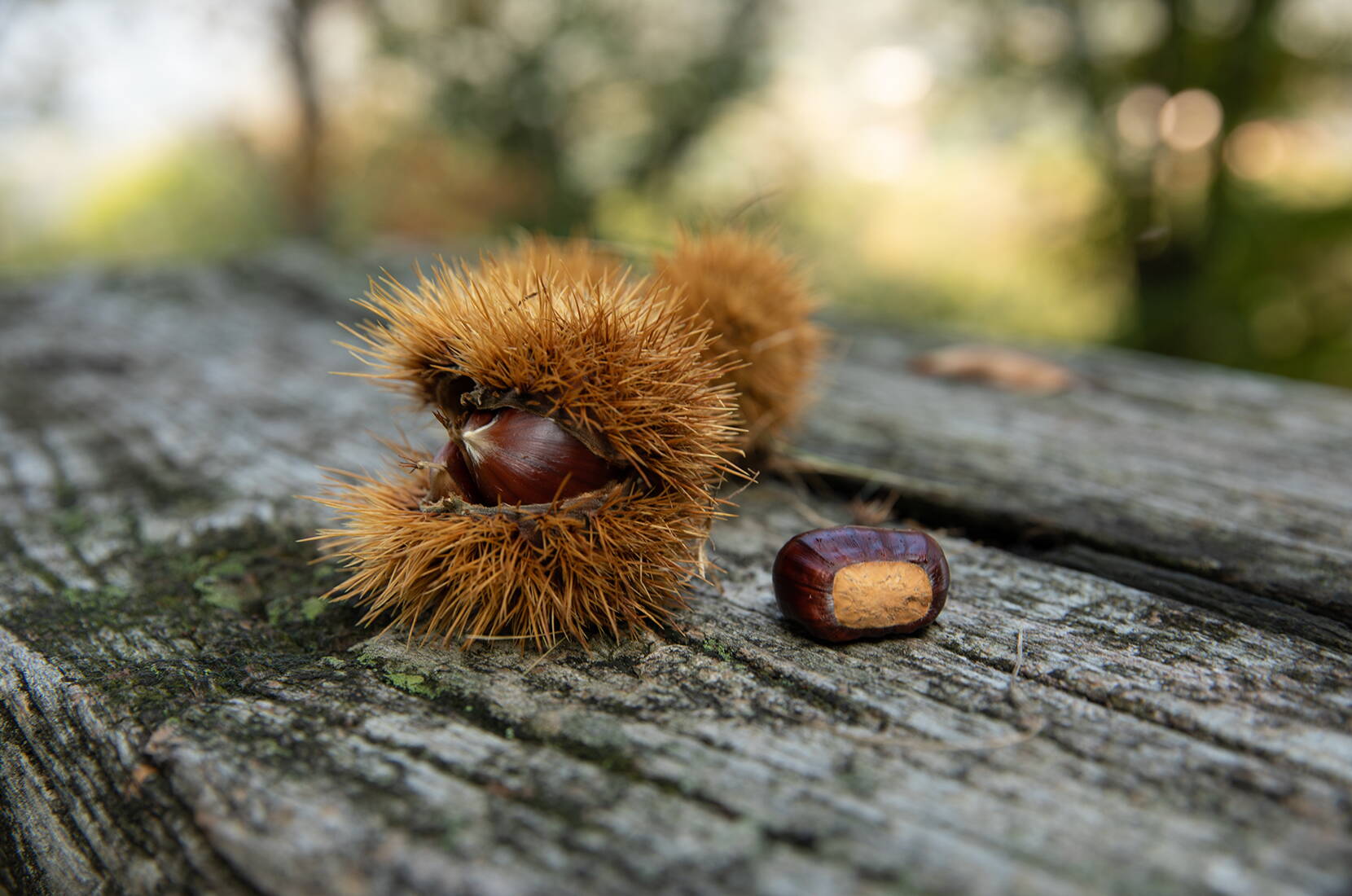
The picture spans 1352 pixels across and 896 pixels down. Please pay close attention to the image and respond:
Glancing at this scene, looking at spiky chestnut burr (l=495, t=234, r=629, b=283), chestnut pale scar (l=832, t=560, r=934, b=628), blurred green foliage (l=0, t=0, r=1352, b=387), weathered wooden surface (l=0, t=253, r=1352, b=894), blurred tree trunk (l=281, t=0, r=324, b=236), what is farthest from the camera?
blurred tree trunk (l=281, t=0, r=324, b=236)

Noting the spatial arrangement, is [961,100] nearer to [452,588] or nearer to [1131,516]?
[1131,516]

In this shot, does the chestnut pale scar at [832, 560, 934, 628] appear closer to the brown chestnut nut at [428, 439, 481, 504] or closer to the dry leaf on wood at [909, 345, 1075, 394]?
the brown chestnut nut at [428, 439, 481, 504]

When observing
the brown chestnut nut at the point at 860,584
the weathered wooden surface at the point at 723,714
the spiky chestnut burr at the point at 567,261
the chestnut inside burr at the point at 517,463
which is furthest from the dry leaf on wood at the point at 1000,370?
the chestnut inside burr at the point at 517,463

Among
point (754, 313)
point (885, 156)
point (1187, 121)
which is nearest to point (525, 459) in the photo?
point (754, 313)

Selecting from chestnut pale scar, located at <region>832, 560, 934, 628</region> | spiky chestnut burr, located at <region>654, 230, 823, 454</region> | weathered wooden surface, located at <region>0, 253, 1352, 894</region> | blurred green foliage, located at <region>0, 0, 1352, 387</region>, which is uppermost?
blurred green foliage, located at <region>0, 0, 1352, 387</region>

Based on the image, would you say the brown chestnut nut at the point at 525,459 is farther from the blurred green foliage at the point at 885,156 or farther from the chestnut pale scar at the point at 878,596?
the blurred green foliage at the point at 885,156

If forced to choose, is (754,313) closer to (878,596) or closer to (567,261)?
(567,261)

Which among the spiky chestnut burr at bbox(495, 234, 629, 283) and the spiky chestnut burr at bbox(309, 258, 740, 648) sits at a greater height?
the spiky chestnut burr at bbox(495, 234, 629, 283)

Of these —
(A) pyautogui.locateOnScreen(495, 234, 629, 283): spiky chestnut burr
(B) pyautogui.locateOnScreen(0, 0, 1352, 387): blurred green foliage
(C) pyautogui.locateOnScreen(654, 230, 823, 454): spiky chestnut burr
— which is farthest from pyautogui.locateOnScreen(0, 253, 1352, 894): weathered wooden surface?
(B) pyautogui.locateOnScreen(0, 0, 1352, 387): blurred green foliage
